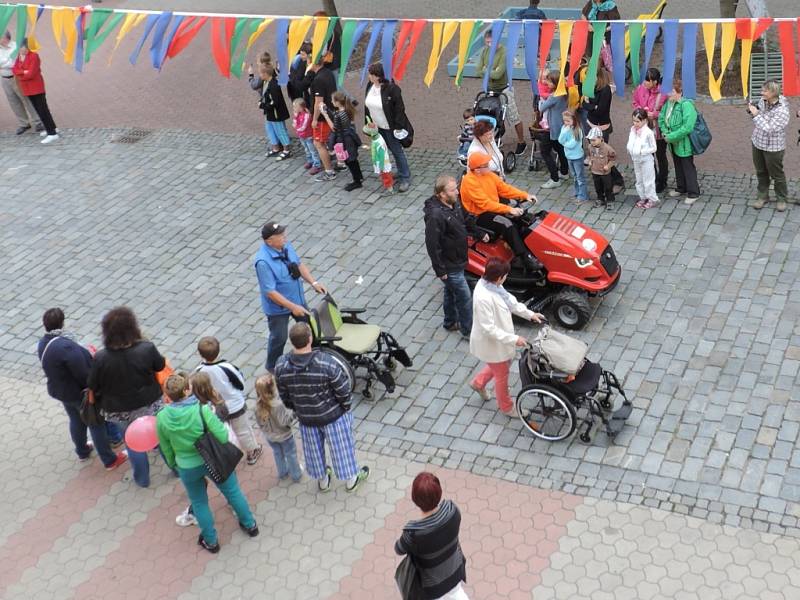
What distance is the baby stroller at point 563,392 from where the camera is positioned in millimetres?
7922

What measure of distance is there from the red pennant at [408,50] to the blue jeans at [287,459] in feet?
17.7

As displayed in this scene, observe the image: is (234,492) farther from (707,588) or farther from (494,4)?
(494,4)

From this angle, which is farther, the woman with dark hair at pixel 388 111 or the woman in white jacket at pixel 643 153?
the woman with dark hair at pixel 388 111

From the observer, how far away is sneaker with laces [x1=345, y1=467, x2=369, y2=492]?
807cm

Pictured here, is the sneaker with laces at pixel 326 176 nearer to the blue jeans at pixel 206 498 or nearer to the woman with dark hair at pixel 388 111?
the woman with dark hair at pixel 388 111

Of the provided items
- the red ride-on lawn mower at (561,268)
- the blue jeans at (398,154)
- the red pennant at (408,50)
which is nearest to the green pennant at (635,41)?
the red ride-on lawn mower at (561,268)

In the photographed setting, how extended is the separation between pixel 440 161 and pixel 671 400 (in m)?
5.89

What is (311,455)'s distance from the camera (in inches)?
308

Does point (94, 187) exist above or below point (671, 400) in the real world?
above

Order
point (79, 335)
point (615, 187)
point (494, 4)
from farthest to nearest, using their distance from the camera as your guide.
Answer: point (494, 4), point (615, 187), point (79, 335)

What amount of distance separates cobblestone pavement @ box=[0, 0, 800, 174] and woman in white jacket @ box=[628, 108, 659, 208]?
1.25 m

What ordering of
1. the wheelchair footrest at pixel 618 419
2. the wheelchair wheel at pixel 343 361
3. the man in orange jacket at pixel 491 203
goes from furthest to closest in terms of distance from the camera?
the man in orange jacket at pixel 491 203, the wheelchair footrest at pixel 618 419, the wheelchair wheel at pixel 343 361

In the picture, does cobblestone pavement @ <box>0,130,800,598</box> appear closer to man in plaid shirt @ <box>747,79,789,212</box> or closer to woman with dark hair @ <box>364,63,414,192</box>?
man in plaid shirt @ <box>747,79,789,212</box>

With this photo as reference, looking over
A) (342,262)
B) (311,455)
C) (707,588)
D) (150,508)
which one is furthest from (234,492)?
(342,262)
